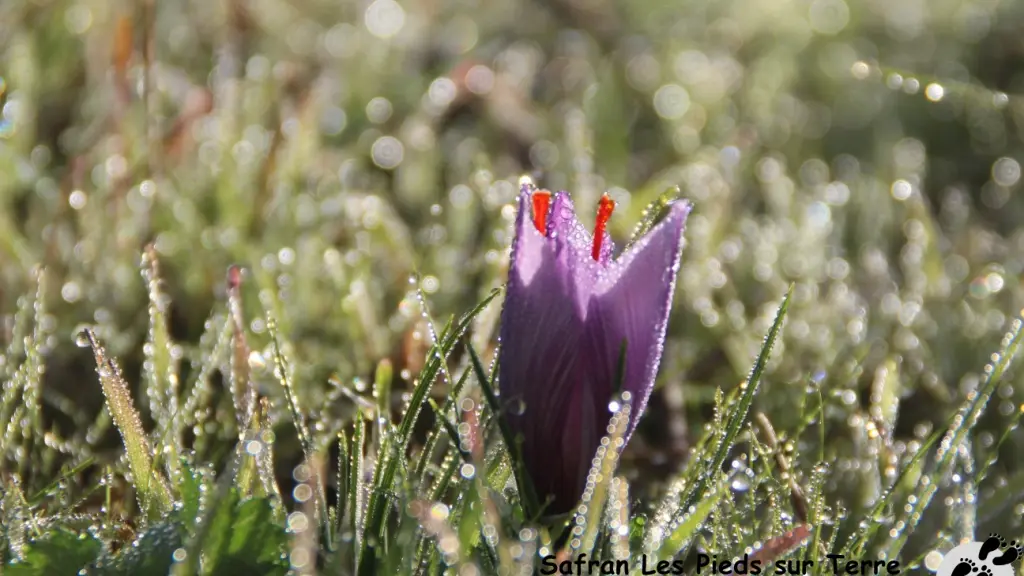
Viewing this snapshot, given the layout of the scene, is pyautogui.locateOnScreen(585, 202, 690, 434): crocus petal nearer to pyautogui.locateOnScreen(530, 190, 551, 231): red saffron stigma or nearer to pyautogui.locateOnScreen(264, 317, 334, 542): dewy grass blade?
pyautogui.locateOnScreen(530, 190, 551, 231): red saffron stigma

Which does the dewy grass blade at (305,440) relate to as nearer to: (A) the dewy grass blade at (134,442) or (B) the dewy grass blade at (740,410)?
(A) the dewy grass blade at (134,442)

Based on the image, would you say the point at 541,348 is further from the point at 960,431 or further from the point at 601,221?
the point at 960,431

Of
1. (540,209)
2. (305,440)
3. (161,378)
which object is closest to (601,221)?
(540,209)

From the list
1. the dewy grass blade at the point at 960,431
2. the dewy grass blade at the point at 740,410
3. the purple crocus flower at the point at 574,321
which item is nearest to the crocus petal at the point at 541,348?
the purple crocus flower at the point at 574,321

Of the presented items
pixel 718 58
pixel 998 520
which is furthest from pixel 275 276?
pixel 718 58

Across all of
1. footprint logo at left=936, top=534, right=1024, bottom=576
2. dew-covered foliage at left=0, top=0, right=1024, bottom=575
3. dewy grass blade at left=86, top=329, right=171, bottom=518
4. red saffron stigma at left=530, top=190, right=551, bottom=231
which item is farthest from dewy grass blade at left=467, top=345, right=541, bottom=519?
footprint logo at left=936, top=534, right=1024, bottom=576

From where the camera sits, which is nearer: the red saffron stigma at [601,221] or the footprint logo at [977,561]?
the red saffron stigma at [601,221]
